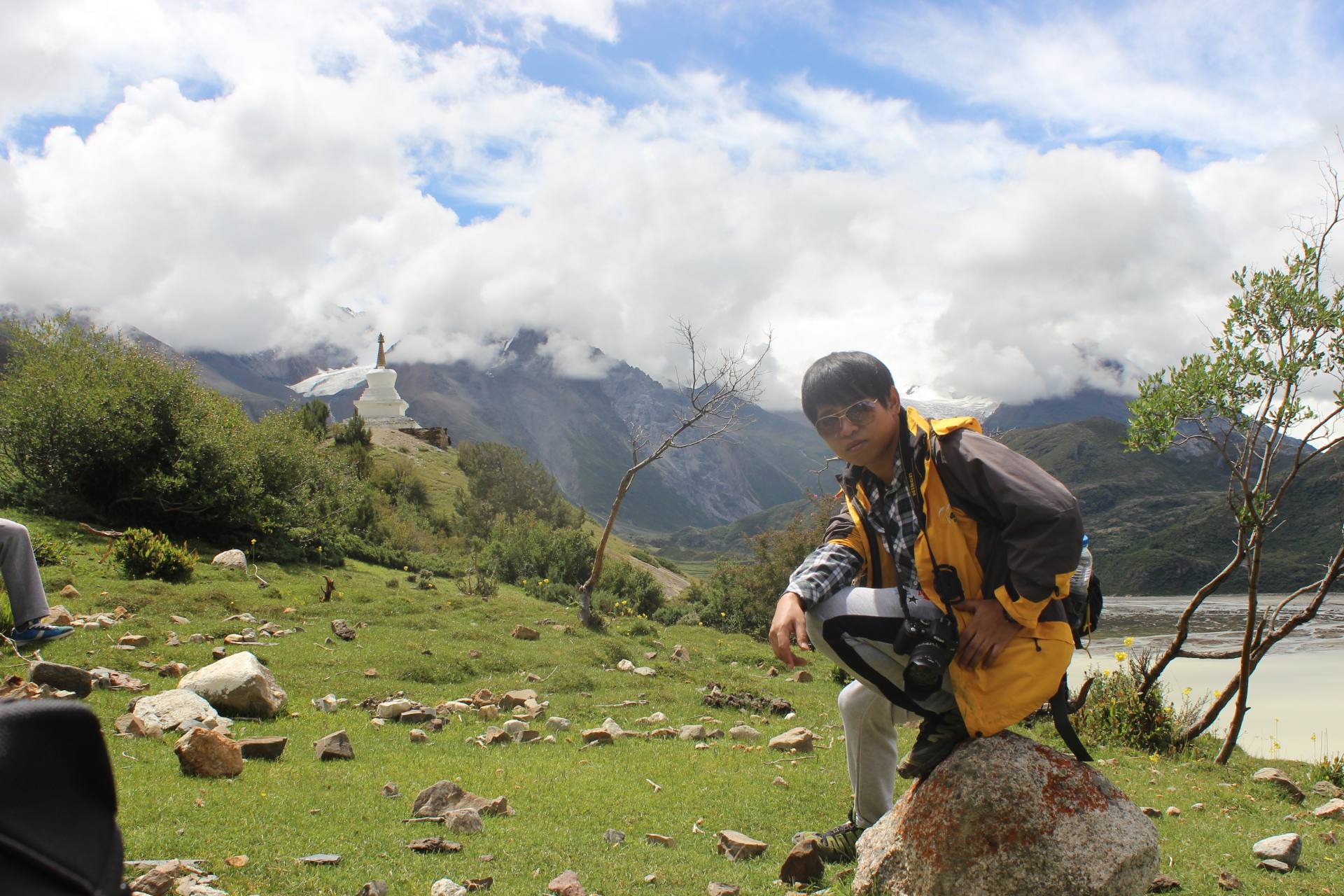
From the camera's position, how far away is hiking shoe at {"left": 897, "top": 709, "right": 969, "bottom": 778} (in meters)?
3.71

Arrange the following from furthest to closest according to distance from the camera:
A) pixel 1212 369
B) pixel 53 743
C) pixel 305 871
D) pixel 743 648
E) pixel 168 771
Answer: pixel 743 648
pixel 1212 369
pixel 168 771
pixel 305 871
pixel 53 743

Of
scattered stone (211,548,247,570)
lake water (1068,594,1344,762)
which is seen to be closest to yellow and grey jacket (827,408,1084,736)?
lake water (1068,594,1344,762)

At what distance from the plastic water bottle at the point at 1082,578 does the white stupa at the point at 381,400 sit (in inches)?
2342

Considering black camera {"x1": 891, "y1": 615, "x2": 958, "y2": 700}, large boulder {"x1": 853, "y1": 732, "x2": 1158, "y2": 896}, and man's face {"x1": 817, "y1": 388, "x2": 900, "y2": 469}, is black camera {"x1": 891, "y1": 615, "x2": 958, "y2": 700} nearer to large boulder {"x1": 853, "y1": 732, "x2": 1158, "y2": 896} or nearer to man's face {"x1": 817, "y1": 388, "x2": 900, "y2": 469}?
large boulder {"x1": 853, "y1": 732, "x2": 1158, "y2": 896}

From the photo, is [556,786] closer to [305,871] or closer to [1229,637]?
[305,871]

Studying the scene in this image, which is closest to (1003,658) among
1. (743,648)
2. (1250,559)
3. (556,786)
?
(556,786)

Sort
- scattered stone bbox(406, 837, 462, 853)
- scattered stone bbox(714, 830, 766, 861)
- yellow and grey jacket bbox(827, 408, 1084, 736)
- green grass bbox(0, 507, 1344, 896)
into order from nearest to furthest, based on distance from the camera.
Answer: yellow and grey jacket bbox(827, 408, 1084, 736) → green grass bbox(0, 507, 1344, 896) → scattered stone bbox(406, 837, 462, 853) → scattered stone bbox(714, 830, 766, 861)

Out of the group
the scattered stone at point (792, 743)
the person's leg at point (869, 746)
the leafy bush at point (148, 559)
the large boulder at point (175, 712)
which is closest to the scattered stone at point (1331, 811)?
the scattered stone at point (792, 743)

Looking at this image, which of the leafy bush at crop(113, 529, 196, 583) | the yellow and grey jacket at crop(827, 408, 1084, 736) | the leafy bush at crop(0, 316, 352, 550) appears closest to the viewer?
the yellow and grey jacket at crop(827, 408, 1084, 736)

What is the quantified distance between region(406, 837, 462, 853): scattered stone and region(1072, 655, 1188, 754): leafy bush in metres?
8.31

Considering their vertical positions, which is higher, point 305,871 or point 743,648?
point 305,871

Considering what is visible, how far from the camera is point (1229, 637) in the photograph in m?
16.8

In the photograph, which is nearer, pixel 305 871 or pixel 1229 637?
pixel 305 871

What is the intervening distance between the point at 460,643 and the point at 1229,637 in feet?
48.9
